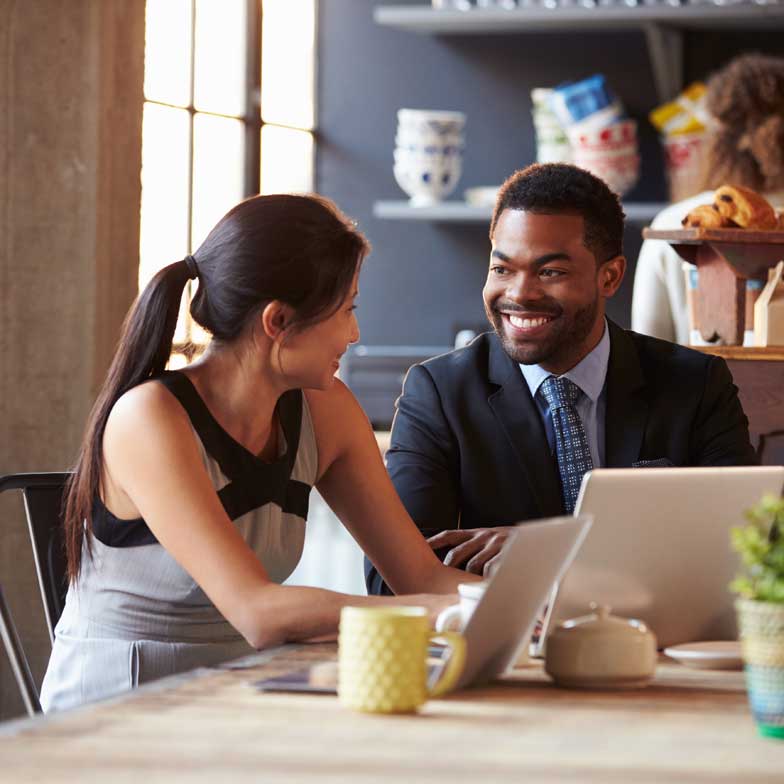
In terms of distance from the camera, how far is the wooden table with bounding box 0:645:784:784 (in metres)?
1.04

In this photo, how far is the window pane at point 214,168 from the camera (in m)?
4.16

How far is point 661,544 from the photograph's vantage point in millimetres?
1471

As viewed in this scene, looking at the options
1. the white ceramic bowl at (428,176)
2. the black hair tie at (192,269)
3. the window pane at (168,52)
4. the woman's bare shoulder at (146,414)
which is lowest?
the woman's bare shoulder at (146,414)

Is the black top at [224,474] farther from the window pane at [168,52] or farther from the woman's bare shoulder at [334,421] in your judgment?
the window pane at [168,52]

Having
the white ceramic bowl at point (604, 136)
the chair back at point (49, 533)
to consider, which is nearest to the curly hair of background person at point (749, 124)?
the white ceramic bowl at point (604, 136)

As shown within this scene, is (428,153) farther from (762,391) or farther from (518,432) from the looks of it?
(518,432)

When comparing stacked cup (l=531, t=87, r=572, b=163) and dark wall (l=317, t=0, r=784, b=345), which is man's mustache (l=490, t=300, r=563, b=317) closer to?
stacked cup (l=531, t=87, r=572, b=163)

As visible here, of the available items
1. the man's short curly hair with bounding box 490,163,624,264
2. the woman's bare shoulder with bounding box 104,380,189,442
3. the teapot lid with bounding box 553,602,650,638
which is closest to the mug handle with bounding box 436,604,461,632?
the teapot lid with bounding box 553,602,650,638

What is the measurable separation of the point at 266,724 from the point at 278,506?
2.70 ft

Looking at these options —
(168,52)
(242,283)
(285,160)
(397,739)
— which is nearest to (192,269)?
(242,283)

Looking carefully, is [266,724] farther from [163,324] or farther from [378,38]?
[378,38]

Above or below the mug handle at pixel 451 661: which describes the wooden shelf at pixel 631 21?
above

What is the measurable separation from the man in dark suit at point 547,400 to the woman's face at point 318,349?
0.42 m

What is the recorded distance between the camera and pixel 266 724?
1.17 metres
